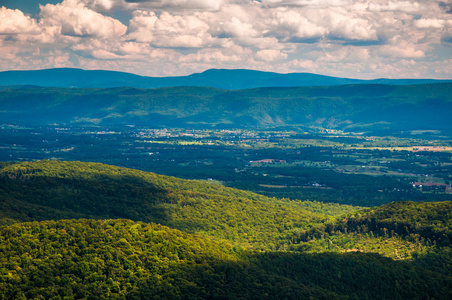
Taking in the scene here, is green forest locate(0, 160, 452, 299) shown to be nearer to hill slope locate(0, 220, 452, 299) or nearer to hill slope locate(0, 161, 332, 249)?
hill slope locate(0, 220, 452, 299)

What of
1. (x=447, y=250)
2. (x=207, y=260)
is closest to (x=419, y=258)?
(x=447, y=250)

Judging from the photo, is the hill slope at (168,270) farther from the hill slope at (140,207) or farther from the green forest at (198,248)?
the hill slope at (140,207)

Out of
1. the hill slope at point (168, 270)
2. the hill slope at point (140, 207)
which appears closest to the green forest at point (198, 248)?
the hill slope at point (168, 270)

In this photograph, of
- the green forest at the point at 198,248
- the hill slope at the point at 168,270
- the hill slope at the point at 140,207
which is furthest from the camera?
the hill slope at the point at 140,207

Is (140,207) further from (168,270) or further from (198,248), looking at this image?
(168,270)

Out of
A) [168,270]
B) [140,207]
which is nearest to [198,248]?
[168,270]

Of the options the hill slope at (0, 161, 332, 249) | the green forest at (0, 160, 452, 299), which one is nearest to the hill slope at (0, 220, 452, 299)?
the green forest at (0, 160, 452, 299)

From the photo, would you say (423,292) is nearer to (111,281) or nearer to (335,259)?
(335,259)

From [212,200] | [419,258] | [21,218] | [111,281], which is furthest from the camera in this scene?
[212,200]

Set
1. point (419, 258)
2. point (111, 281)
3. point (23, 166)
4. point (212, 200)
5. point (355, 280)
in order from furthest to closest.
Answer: point (23, 166) < point (212, 200) < point (419, 258) < point (355, 280) < point (111, 281)
